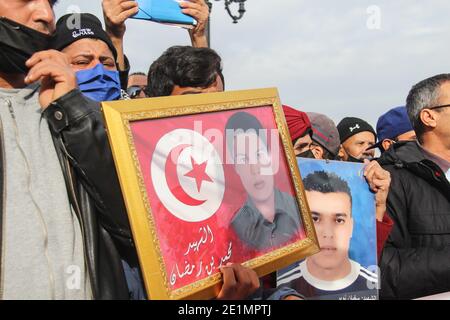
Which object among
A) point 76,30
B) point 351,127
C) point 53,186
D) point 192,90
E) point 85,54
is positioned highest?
point 76,30

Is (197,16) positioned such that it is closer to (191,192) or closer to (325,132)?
(325,132)

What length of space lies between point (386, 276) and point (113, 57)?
1.78 m

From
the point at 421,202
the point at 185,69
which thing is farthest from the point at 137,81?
the point at 421,202

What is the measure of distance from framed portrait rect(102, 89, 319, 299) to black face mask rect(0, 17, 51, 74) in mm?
413

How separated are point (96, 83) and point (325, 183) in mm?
1170

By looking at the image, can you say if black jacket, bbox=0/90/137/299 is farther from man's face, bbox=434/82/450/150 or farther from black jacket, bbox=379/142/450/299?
man's face, bbox=434/82/450/150

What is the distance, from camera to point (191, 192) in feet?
5.59

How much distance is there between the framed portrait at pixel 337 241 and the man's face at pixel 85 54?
113 centimetres

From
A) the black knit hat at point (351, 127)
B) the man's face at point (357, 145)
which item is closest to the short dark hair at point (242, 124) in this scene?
the man's face at point (357, 145)

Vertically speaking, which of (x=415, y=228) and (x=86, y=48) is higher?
(x=86, y=48)

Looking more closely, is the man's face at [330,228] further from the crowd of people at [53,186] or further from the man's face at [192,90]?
the man's face at [192,90]

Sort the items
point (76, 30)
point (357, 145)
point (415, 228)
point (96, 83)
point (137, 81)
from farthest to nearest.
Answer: point (357, 145) → point (137, 81) → point (415, 228) → point (76, 30) → point (96, 83)

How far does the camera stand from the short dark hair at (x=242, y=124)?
1.85 m
